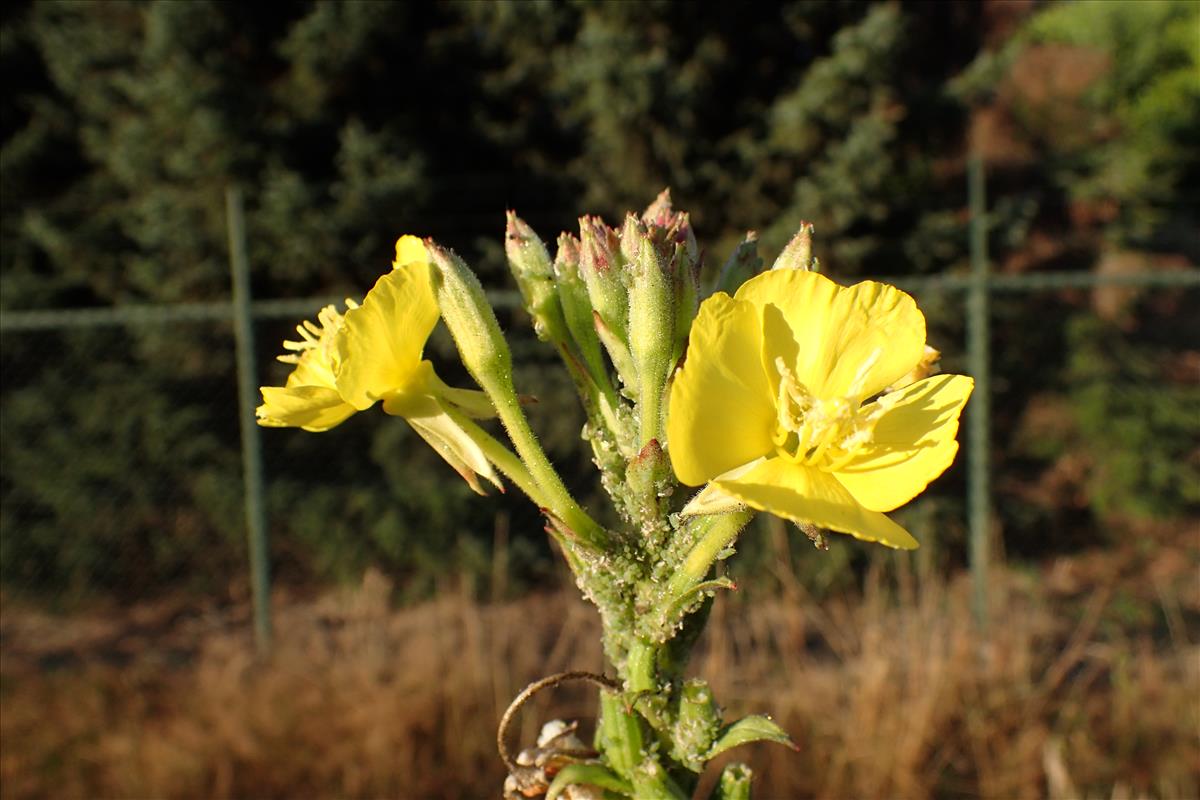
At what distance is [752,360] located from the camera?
79 cm

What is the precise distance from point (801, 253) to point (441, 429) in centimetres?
39

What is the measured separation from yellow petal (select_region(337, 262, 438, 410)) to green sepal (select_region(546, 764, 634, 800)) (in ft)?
1.21

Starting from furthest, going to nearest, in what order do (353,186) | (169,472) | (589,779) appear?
(169,472)
(353,186)
(589,779)

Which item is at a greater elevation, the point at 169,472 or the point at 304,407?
the point at 169,472

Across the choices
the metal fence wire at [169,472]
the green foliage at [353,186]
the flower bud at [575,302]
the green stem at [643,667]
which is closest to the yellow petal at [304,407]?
the flower bud at [575,302]

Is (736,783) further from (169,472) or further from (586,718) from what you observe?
(169,472)

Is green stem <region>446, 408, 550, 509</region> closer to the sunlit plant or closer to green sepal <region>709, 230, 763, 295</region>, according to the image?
the sunlit plant

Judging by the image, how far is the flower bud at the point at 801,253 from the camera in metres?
0.86

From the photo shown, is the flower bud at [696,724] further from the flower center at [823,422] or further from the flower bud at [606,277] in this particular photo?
the flower bud at [606,277]

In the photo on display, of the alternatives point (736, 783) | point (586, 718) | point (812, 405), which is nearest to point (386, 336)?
point (812, 405)

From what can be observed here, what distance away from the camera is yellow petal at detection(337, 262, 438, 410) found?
0.81 m

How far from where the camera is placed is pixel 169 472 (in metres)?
7.33

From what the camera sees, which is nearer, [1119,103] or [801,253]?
[801,253]

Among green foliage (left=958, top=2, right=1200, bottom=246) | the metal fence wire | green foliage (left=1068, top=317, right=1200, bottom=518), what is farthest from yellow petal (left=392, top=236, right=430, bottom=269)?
green foliage (left=1068, top=317, right=1200, bottom=518)
